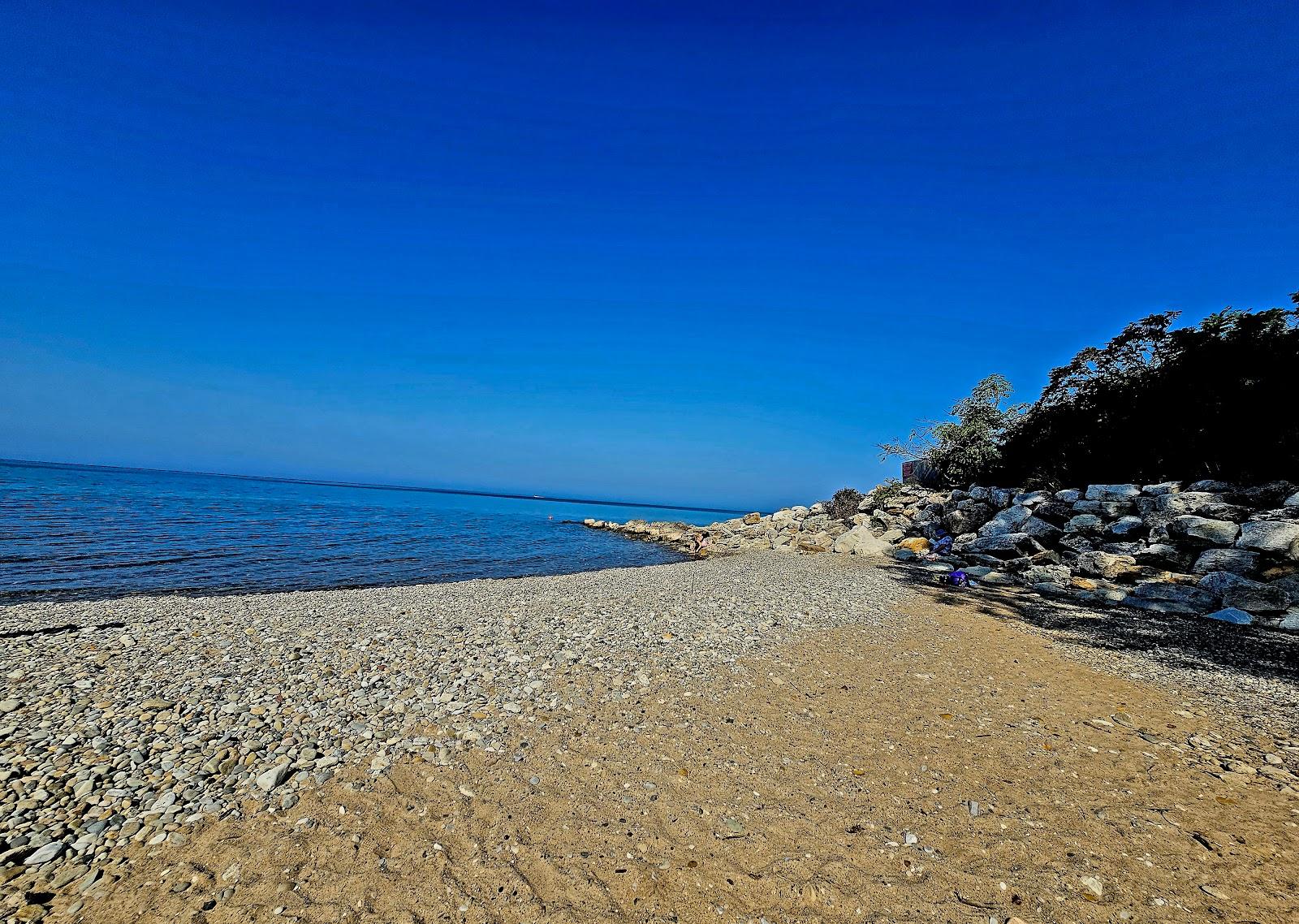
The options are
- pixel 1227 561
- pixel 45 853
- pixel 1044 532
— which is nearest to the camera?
pixel 45 853

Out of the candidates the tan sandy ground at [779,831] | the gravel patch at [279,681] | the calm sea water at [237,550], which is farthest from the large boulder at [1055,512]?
the calm sea water at [237,550]

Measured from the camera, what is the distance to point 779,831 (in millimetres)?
4680

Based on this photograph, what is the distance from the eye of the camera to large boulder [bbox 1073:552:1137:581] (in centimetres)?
1551

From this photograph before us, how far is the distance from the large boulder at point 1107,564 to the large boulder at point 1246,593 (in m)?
2.04

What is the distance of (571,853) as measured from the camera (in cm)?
435

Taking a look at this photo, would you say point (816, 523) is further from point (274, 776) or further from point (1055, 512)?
point (274, 776)

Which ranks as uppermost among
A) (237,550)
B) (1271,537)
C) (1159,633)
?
(1271,537)

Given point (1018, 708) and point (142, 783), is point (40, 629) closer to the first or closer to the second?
point (142, 783)

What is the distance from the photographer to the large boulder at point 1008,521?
20.0 m

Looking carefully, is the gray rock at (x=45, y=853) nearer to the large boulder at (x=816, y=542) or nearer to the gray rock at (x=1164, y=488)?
the gray rock at (x=1164, y=488)

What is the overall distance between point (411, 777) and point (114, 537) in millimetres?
27153

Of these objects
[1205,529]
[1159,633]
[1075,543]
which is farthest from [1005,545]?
[1159,633]

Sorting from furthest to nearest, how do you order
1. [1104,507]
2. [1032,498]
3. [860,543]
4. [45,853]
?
[860,543], [1032,498], [1104,507], [45,853]

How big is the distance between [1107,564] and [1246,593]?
10.9 feet
